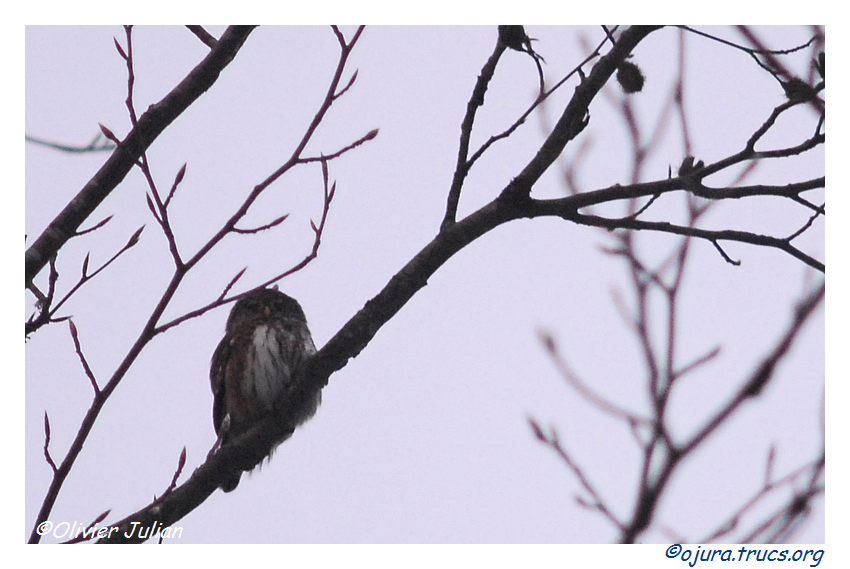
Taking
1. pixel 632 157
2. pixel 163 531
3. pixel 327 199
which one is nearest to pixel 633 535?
pixel 632 157

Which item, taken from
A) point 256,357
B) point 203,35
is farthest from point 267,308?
point 203,35

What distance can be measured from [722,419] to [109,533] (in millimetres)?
2102

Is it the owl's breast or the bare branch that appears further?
the owl's breast

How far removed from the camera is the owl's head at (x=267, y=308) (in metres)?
5.44

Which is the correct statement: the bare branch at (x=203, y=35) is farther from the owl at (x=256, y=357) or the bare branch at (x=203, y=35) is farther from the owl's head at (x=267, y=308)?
the owl's head at (x=267, y=308)

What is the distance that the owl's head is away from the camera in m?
→ 5.44

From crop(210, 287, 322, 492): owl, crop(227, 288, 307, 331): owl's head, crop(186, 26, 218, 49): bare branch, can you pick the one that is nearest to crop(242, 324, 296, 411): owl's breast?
crop(210, 287, 322, 492): owl

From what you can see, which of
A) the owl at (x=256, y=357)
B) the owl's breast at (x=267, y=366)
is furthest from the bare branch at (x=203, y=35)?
the owl's breast at (x=267, y=366)

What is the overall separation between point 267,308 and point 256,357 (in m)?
0.54

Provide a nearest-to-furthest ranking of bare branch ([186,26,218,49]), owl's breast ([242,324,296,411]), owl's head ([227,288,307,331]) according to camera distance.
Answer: bare branch ([186,26,218,49]) < owl's breast ([242,324,296,411]) < owl's head ([227,288,307,331])

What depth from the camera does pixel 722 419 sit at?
112 centimetres

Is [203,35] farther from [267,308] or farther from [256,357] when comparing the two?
[267,308]

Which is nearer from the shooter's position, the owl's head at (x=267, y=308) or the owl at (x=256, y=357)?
the owl at (x=256, y=357)

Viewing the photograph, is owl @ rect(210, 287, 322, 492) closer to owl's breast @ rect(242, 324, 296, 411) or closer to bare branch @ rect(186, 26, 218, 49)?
owl's breast @ rect(242, 324, 296, 411)
